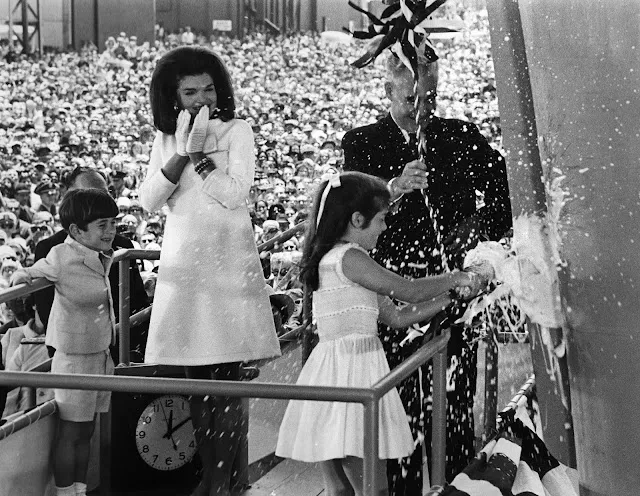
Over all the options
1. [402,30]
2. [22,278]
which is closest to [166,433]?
[22,278]

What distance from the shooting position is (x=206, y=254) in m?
2.68

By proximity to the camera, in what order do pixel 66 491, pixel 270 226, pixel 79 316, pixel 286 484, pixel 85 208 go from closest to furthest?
1. pixel 66 491
2. pixel 79 316
3. pixel 85 208
4. pixel 286 484
5. pixel 270 226

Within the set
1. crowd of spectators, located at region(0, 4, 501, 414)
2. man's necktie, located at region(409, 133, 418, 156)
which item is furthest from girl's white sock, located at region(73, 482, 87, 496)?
crowd of spectators, located at region(0, 4, 501, 414)

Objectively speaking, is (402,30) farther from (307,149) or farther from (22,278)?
(307,149)

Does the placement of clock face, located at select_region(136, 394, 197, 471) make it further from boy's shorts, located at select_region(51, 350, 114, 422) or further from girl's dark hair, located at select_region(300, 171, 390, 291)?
girl's dark hair, located at select_region(300, 171, 390, 291)

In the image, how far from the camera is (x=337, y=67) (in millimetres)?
32000

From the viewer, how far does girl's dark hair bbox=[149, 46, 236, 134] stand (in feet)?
8.89

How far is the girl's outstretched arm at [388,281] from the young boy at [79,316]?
0.79 meters

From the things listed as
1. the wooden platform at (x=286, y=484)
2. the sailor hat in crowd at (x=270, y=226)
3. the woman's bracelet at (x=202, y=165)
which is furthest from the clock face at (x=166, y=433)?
the sailor hat in crowd at (x=270, y=226)

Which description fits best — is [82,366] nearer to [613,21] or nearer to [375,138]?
[375,138]

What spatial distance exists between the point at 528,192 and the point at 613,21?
0.35m

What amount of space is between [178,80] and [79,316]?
686 mm

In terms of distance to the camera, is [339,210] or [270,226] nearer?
[339,210]

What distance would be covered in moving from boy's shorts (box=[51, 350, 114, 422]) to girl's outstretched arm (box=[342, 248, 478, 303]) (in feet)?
2.61
